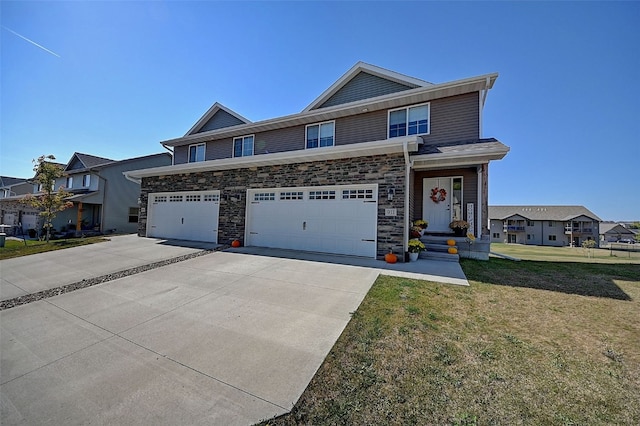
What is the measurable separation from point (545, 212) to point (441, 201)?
48.7 metres

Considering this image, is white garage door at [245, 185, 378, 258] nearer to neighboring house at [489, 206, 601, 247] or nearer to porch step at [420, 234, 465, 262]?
porch step at [420, 234, 465, 262]

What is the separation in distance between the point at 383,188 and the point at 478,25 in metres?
6.83

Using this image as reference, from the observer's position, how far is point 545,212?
144ft

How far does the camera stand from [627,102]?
11.2 meters

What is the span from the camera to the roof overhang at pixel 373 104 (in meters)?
8.95

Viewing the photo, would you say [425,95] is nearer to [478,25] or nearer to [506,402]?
[478,25]

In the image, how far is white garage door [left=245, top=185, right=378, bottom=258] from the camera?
7855mm

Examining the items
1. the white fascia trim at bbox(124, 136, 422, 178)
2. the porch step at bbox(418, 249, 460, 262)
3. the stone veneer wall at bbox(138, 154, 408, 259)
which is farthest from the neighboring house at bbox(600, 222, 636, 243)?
the white fascia trim at bbox(124, 136, 422, 178)

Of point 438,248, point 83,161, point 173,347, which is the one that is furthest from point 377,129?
point 83,161

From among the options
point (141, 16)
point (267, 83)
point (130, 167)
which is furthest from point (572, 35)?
point (130, 167)

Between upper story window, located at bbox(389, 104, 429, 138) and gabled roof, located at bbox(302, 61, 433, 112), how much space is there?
102 centimetres

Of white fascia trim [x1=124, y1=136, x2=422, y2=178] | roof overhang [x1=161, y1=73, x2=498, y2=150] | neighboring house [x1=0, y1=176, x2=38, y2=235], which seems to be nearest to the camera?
white fascia trim [x1=124, y1=136, x2=422, y2=178]

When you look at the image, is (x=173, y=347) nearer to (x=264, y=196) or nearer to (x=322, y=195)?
(x=322, y=195)

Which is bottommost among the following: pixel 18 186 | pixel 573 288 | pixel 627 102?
pixel 573 288
